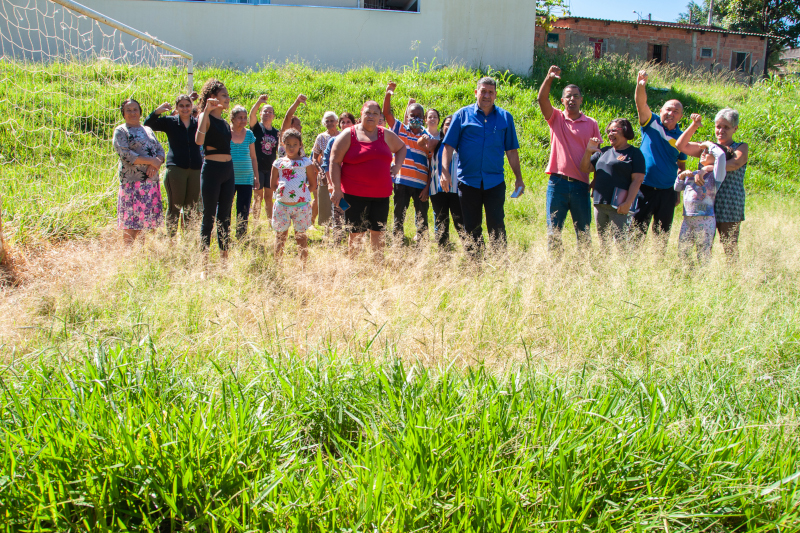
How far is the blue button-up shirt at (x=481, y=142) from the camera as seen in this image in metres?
5.29

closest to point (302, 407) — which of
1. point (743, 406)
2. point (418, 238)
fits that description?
point (743, 406)

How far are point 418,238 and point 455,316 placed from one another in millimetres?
2880

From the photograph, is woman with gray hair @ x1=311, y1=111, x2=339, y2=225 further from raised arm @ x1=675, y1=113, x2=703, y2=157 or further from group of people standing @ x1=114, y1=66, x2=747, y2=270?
raised arm @ x1=675, y1=113, x2=703, y2=157

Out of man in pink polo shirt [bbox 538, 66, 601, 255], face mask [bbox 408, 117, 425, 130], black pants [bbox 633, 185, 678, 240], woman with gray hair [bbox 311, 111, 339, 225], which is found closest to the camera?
man in pink polo shirt [bbox 538, 66, 601, 255]

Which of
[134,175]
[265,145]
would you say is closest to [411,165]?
[265,145]

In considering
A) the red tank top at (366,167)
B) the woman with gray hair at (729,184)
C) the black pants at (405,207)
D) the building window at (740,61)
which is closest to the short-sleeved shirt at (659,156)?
the woman with gray hair at (729,184)

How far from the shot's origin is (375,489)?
6.19 ft

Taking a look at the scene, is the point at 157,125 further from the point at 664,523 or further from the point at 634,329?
the point at 664,523

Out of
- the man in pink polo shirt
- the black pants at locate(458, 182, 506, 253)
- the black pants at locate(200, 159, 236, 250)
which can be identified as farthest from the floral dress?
the man in pink polo shirt

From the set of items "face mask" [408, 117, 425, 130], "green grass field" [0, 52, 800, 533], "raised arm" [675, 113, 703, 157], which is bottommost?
"green grass field" [0, 52, 800, 533]

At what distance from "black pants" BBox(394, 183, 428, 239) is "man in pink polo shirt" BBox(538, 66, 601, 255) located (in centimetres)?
166

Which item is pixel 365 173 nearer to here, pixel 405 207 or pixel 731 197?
pixel 405 207

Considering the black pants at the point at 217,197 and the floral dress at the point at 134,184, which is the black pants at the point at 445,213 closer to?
the black pants at the point at 217,197

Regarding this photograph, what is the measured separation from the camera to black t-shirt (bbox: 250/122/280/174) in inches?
283
